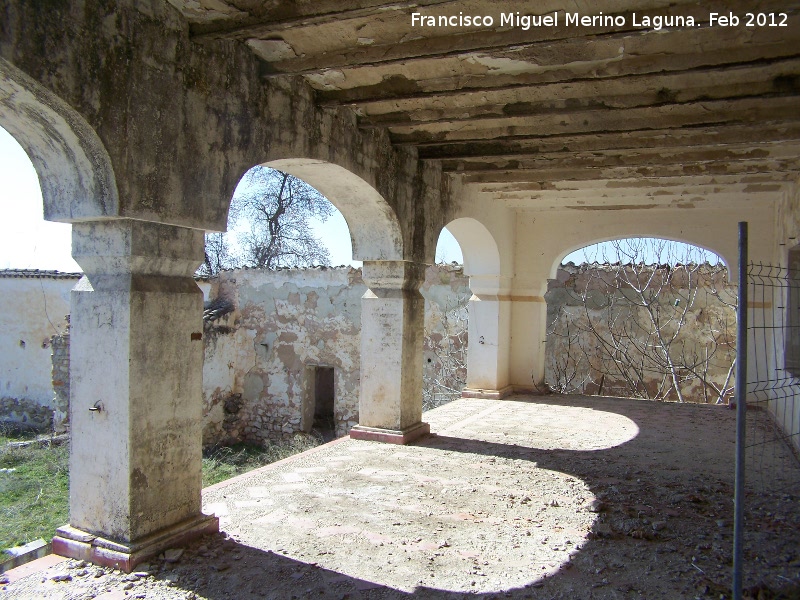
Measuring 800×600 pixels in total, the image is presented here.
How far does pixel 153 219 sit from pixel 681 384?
11.0 meters

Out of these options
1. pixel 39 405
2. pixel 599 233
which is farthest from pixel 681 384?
pixel 39 405

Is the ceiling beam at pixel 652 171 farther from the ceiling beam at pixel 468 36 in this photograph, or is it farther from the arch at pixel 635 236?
the ceiling beam at pixel 468 36

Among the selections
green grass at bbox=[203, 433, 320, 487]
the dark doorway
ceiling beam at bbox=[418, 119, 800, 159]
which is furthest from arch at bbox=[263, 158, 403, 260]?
the dark doorway

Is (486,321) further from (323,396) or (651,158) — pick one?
(323,396)

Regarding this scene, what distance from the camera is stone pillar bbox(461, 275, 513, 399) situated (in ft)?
31.2

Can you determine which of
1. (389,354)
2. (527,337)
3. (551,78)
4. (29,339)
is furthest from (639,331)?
(29,339)

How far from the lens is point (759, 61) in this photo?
376 centimetres

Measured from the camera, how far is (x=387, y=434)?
629 centimetres

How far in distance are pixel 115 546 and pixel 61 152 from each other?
79.6 inches

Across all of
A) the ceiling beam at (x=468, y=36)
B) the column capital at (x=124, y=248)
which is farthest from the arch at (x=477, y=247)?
the column capital at (x=124, y=248)

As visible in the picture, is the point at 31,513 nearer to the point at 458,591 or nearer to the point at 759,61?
the point at 458,591

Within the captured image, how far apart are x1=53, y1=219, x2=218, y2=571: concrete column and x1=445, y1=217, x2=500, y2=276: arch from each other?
5.50 metres

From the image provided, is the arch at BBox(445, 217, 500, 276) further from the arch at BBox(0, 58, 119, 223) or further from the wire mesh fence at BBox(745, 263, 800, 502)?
the arch at BBox(0, 58, 119, 223)

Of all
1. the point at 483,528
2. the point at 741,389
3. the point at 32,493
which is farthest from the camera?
the point at 32,493
